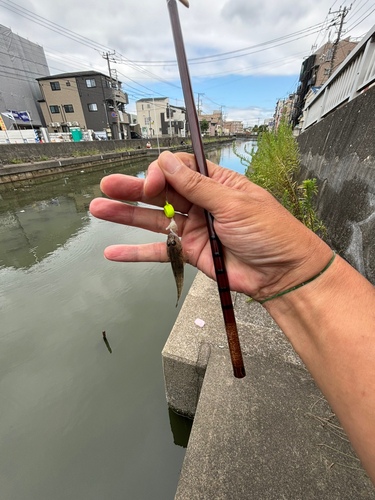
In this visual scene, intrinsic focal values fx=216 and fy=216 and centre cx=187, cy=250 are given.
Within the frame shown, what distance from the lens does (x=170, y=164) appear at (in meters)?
1.51

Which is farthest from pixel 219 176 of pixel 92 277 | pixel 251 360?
pixel 92 277

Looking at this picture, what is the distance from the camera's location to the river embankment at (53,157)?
1538cm

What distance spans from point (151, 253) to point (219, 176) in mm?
1064

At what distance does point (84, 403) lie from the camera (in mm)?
3137

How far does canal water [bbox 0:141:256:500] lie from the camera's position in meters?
2.48

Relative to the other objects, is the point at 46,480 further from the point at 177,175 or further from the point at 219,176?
the point at 219,176

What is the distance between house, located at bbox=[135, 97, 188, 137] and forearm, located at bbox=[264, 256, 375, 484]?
64.1m

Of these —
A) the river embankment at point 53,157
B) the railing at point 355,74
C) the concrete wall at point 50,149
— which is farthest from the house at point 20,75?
the railing at point 355,74

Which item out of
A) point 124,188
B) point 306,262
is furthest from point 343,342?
point 124,188

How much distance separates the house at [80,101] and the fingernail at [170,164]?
42817 millimetres

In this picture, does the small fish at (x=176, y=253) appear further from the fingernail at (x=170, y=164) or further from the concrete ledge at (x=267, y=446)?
the concrete ledge at (x=267, y=446)

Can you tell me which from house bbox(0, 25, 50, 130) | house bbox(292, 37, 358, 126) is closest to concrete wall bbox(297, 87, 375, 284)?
house bbox(292, 37, 358, 126)

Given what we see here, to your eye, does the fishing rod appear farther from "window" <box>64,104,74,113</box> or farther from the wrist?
"window" <box>64,104,74,113</box>

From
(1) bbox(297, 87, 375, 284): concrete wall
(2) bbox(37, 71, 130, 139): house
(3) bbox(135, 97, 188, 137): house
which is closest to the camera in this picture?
(1) bbox(297, 87, 375, 284): concrete wall
